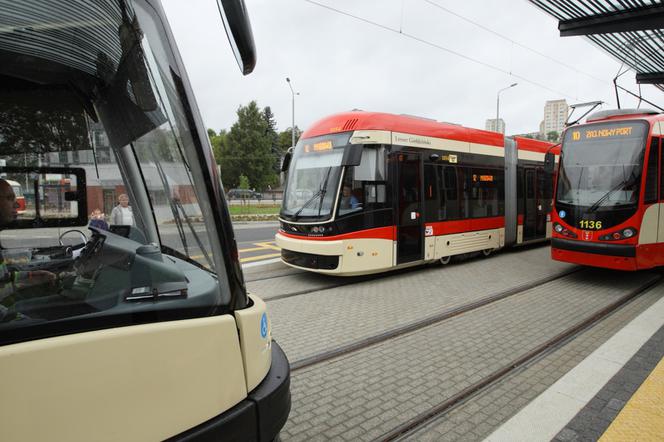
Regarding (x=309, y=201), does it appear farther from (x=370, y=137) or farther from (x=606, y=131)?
(x=606, y=131)

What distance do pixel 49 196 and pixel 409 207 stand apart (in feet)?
21.8

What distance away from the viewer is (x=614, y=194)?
280 inches

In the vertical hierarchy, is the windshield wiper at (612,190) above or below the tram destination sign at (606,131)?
below

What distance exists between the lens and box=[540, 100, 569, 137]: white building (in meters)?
50.7

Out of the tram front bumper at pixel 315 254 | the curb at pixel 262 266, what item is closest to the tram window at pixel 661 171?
the tram front bumper at pixel 315 254

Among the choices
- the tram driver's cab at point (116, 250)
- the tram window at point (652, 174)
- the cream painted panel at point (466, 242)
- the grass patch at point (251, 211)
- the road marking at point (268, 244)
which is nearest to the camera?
the tram driver's cab at point (116, 250)

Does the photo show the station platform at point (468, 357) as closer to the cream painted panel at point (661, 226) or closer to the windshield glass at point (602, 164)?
the cream painted panel at point (661, 226)

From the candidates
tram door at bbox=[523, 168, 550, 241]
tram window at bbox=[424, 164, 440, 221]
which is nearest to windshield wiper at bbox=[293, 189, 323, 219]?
tram window at bbox=[424, 164, 440, 221]

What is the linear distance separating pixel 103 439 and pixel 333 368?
9.54 feet

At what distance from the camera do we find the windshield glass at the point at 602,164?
276 inches

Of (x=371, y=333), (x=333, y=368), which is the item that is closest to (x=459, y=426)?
(x=333, y=368)

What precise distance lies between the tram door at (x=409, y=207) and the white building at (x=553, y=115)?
5068 centimetres

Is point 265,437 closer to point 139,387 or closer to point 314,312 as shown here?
point 139,387

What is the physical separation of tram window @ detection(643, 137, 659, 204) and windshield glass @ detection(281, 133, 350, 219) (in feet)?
17.5
